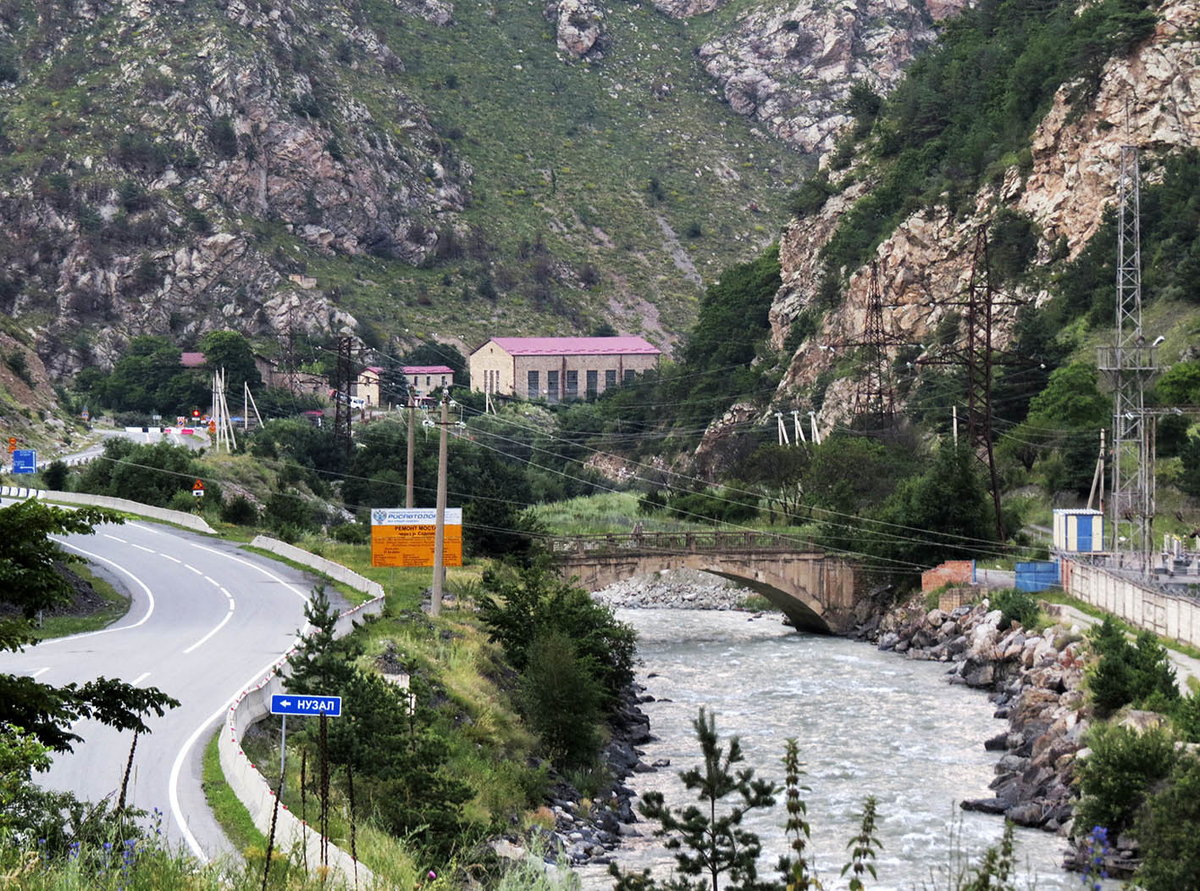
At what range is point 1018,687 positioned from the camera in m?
47.7

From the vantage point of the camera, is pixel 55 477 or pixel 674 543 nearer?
pixel 674 543

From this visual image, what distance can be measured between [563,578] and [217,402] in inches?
1895

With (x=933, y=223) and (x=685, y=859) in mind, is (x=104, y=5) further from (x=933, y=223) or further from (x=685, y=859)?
(x=685, y=859)

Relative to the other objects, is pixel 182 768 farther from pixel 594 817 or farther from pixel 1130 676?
pixel 1130 676

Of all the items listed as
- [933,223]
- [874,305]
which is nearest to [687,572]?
[874,305]

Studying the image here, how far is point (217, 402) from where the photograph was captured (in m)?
105

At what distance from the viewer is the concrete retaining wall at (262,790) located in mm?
17439

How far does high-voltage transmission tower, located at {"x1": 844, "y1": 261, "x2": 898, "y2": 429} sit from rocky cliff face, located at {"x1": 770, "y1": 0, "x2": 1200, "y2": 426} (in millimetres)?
1528

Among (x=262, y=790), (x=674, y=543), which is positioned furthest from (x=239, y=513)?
(x=262, y=790)

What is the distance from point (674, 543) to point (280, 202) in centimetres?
10461

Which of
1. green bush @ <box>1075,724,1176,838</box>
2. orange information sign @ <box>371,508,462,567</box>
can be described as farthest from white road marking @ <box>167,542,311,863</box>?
green bush @ <box>1075,724,1176,838</box>

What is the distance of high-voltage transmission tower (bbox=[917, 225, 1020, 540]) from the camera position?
2625 inches

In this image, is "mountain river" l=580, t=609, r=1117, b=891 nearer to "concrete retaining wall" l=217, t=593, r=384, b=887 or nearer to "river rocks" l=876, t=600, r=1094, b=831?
"river rocks" l=876, t=600, r=1094, b=831

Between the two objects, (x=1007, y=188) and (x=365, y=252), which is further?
(x=365, y=252)
